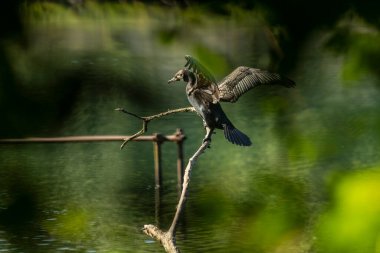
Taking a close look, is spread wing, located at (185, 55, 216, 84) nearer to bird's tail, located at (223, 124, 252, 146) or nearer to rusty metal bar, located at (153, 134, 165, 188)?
bird's tail, located at (223, 124, 252, 146)

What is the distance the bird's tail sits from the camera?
1528 mm

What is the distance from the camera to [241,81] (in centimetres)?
151

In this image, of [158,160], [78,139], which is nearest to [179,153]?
[158,160]

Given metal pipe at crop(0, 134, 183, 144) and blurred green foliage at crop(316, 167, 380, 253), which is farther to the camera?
metal pipe at crop(0, 134, 183, 144)

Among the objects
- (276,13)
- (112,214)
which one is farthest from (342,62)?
(112,214)

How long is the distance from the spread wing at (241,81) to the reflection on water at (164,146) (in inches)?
14.3

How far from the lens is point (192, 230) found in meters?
3.67

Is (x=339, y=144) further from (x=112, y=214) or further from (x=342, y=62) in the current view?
(x=342, y=62)

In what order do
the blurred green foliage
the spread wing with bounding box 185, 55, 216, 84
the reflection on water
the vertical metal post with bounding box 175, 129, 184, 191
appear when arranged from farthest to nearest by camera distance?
1. the vertical metal post with bounding box 175, 129, 184, 191
2. the reflection on water
3. the blurred green foliage
4. the spread wing with bounding box 185, 55, 216, 84

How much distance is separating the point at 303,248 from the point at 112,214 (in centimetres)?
106

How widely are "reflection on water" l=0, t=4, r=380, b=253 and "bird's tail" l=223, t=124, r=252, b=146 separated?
0.98 feet

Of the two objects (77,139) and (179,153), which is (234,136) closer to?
(179,153)

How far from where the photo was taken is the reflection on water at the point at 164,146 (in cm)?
271

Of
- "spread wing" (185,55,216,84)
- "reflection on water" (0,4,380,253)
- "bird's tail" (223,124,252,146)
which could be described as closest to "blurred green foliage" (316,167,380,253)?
"reflection on water" (0,4,380,253)
